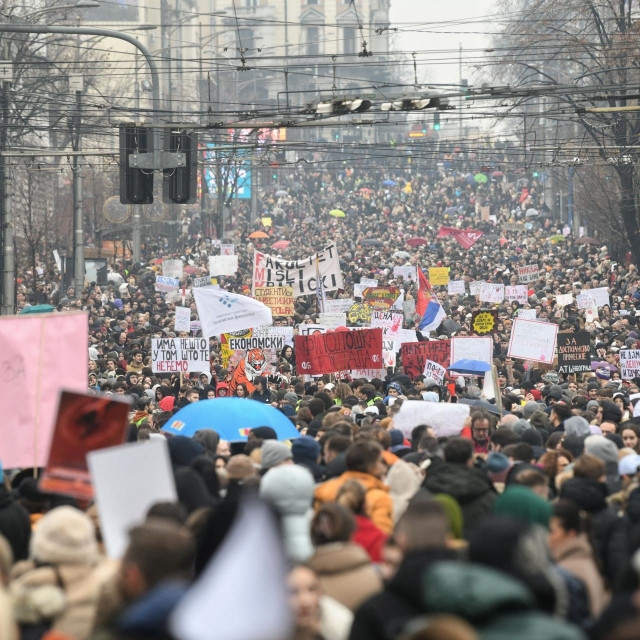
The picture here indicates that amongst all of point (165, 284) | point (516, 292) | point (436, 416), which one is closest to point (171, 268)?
point (165, 284)

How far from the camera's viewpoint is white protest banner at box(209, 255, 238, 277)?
119ft

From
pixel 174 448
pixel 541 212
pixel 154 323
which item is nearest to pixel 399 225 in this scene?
pixel 541 212

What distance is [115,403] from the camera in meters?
6.38

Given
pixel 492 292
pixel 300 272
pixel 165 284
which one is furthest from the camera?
pixel 165 284

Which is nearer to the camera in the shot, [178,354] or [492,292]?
[178,354]

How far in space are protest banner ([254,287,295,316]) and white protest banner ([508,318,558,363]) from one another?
6.82 metres

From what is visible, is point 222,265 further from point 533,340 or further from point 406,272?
point 533,340

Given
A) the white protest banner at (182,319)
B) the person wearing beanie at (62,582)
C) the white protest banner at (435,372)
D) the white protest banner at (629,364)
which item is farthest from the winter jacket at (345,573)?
the white protest banner at (182,319)

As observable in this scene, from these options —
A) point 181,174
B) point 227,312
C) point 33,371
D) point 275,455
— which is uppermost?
point 181,174

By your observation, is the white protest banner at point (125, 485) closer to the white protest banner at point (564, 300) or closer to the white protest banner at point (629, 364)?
the white protest banner at point (629, 364)

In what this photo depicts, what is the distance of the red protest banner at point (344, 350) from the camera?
56.7 feet

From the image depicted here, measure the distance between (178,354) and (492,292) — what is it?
12315 mm

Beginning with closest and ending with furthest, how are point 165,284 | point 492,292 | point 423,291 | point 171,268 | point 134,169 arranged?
1. point 134,169
2. point 423,291
3. point 492,292
4. point 165,284
5. point 171,268

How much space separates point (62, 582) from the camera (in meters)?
5.11
